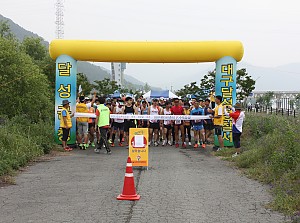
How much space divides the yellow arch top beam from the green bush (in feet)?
9.08

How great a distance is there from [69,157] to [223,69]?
6.22 m

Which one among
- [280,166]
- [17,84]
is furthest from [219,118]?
[17,84]

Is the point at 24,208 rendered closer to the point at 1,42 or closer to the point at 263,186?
the point at 263,186

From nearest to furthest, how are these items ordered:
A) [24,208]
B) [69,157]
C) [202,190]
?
[24,208]
[202,190]
[69,157]

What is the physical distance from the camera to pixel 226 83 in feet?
52.0

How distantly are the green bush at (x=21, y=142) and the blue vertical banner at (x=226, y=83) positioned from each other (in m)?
6.11

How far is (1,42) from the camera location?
15742 mm

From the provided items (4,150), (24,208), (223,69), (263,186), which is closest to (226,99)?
(223,69)

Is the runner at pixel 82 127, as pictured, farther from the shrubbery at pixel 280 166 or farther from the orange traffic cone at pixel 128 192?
the orange traffic cone at pixel 128 192

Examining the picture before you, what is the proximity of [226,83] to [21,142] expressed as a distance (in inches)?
290

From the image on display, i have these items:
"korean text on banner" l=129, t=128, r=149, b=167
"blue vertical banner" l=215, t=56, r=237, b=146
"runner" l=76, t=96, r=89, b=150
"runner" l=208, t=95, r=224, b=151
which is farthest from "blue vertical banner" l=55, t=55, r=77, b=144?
"korean text on banner" l=129, t=128, r=149, b=167

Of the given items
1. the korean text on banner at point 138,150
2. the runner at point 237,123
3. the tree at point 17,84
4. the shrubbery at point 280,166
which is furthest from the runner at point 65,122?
the shrubbery at point 280,166

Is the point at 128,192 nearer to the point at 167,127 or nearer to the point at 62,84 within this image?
the point at 62,84

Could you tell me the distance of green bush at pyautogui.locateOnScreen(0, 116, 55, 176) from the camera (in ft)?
35.6
